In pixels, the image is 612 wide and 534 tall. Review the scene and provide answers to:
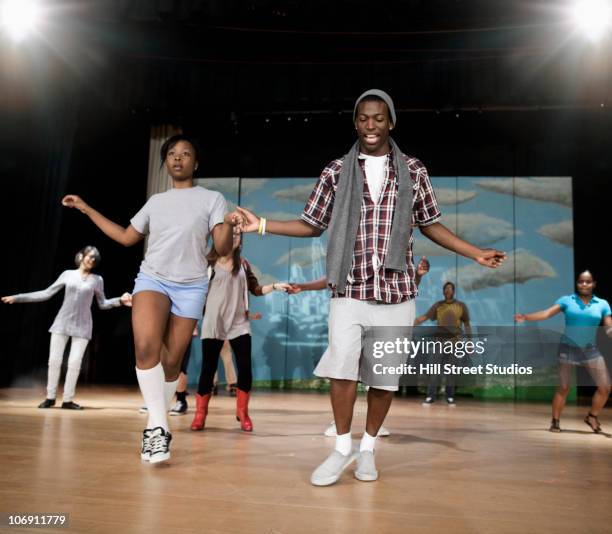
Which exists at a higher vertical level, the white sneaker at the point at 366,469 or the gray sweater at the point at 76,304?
the gray sweater at the point at 76,304

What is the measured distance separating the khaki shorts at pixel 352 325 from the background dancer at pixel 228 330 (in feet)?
4.80

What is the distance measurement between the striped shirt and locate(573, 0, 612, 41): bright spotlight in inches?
206

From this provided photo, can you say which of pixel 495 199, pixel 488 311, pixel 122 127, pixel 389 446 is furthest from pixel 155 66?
pixel 389 446

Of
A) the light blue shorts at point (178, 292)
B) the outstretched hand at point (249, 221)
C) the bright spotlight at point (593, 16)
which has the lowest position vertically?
the light blue shorts at point (178, 292)

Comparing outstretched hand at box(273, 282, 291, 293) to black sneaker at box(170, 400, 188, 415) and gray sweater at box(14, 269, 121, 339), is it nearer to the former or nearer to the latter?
black sneaker at box(170, 400, 188, 415)

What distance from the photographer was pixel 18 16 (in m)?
6.21

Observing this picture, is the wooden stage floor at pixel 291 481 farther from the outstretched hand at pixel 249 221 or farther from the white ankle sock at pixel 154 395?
the outstretched hand at pixel 249 221

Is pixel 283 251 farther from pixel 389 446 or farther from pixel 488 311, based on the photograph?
pixel 389 446

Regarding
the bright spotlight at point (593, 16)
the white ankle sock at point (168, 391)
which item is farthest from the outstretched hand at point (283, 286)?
the bright spotlight at point (593, 16)

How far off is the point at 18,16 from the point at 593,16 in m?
6.25

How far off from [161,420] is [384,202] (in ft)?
4.44

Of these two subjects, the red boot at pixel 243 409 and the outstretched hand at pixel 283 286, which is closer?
the outstretched hand at pixel 283 286

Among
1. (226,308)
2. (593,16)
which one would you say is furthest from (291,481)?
(593,16)

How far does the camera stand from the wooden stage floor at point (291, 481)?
1.75 meters
